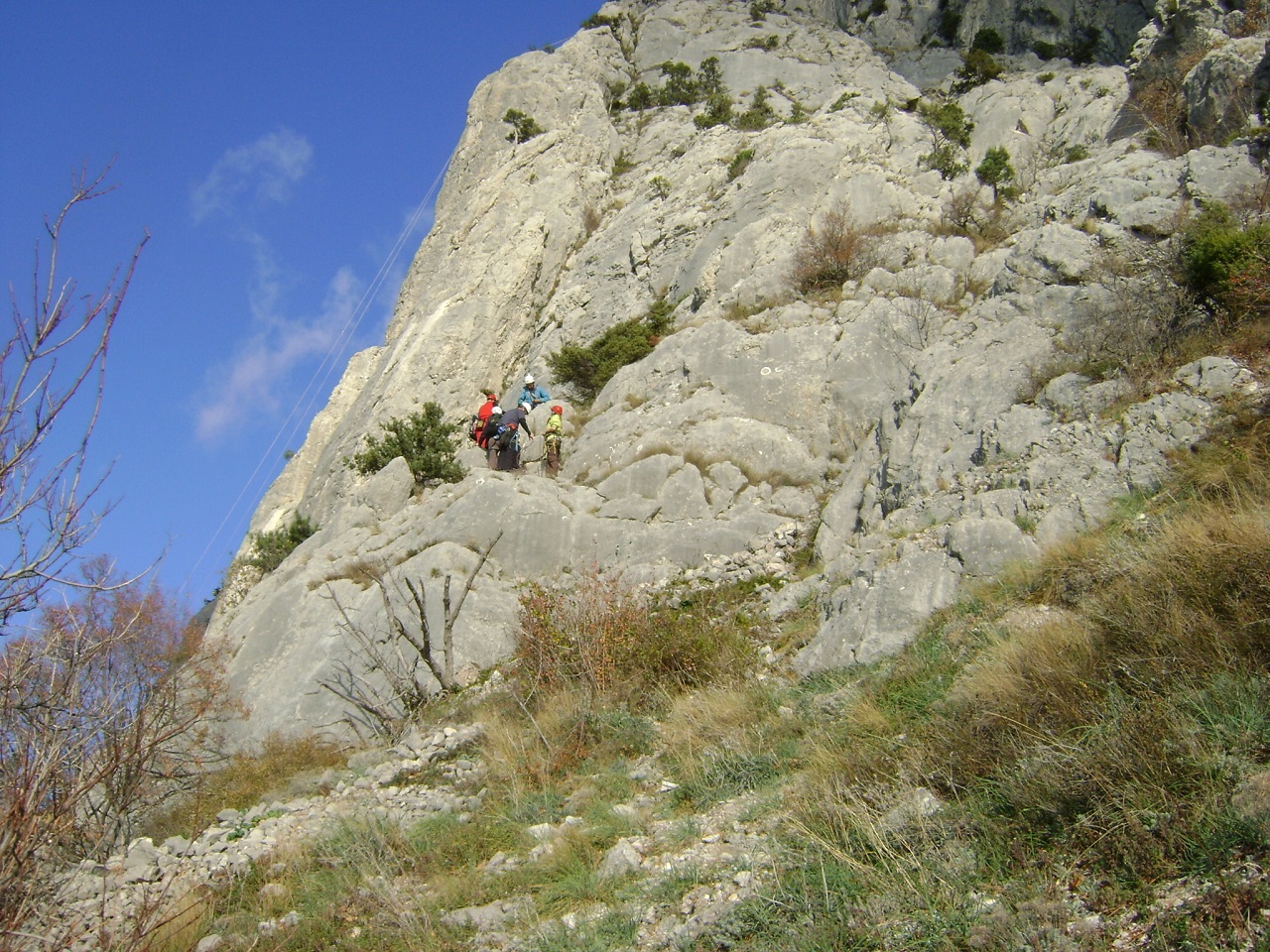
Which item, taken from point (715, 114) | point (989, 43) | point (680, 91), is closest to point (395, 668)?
point (715, 114)

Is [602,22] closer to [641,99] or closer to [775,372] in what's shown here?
[641,99]

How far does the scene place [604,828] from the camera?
21.0 feet

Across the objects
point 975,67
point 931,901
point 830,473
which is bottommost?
point 931,901

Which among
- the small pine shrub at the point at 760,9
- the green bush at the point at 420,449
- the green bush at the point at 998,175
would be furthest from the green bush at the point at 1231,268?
the small pine shrub at the point at 760,9

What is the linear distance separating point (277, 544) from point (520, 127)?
1900 centimetres

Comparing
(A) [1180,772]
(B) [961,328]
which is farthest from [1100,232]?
(A) [1180,772]

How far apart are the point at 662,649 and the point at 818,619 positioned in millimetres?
1947

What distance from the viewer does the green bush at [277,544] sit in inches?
787

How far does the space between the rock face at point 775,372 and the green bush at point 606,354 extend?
572 mm

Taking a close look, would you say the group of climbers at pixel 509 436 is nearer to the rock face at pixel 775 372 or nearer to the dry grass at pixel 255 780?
the rock face at pixel 775 372

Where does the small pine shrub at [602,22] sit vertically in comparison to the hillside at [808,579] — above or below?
above

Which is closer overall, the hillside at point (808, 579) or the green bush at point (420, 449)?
the hillside at point (808, 579)

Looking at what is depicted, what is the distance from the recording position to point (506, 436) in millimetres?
17062

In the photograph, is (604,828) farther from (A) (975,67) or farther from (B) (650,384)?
(A) (975,67)
